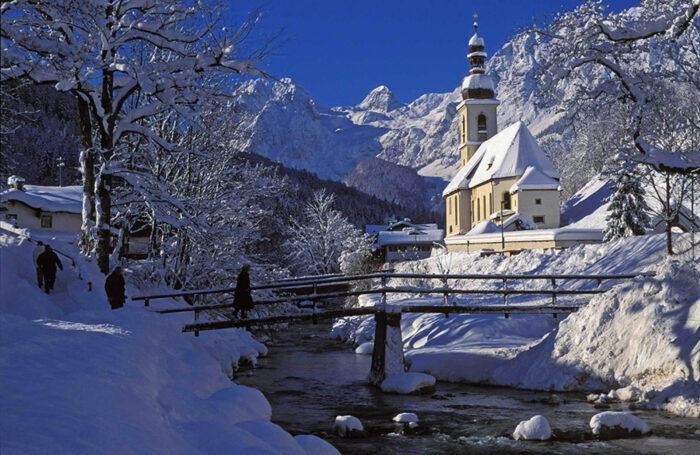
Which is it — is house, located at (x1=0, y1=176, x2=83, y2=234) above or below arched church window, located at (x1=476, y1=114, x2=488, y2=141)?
below

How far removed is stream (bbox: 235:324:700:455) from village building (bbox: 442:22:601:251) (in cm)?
2511

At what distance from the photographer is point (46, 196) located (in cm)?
4703

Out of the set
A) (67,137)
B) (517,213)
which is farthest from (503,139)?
(67,137)

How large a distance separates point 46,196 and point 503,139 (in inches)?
1719

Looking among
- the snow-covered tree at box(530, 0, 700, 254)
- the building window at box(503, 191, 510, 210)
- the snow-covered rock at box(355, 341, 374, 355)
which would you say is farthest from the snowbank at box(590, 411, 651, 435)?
the building window at box(503, 191, 510, 210)

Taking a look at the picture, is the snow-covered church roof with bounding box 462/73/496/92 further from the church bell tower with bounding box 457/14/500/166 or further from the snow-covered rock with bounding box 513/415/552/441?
the snow-covered rock with bounding box 513/415/552/441

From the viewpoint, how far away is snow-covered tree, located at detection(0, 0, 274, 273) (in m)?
10.7

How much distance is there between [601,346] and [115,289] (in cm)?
1206

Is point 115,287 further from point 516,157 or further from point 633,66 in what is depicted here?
point 516,157

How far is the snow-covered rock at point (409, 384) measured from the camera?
17625mm

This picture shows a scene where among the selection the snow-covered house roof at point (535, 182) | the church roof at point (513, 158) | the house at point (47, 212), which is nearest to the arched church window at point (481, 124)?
the church roof at point (513, 158)

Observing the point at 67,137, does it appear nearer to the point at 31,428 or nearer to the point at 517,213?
the point at 517,213

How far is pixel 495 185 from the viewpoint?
6419 cm

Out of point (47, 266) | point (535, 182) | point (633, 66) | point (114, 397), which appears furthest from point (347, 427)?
point (535, 182)
